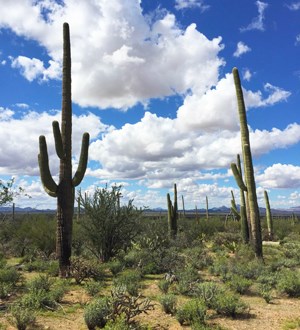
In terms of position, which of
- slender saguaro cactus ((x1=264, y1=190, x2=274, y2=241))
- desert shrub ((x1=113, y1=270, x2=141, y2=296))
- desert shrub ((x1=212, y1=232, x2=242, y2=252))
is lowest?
desert shrub ((x1=113, y1=270, x2=141, y2=296))

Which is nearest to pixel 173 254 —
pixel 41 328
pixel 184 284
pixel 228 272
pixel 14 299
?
pixel 228 272

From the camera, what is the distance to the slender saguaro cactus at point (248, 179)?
14.9 meters

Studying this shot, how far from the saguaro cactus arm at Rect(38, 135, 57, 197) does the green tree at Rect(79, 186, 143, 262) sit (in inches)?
149

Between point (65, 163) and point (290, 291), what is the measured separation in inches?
303

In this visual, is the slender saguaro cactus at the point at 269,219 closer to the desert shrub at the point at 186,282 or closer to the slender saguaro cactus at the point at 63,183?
the desert shrub at the point at 186,282

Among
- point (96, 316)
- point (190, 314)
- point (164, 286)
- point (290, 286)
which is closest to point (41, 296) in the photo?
point (96, 316)

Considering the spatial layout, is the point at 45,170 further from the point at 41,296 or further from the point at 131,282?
Result: the point at 131,282

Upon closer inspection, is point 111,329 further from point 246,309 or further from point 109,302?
point 246,309

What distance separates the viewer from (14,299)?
373 inches

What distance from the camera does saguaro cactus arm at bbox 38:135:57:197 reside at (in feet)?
38.3

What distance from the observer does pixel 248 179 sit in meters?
15.2

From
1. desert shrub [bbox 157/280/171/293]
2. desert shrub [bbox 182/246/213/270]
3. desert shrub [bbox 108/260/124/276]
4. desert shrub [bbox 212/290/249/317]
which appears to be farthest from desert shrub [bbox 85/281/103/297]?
desert shrub [bbox 182/246/213/270]

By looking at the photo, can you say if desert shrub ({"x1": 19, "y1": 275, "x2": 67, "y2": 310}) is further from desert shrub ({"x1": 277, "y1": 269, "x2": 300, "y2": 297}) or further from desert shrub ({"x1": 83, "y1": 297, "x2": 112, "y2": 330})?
desert shrub ({"x1": 277, "y1": 269, "x2": 300, "y2": 297})

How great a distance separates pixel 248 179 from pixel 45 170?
26.4 feet
